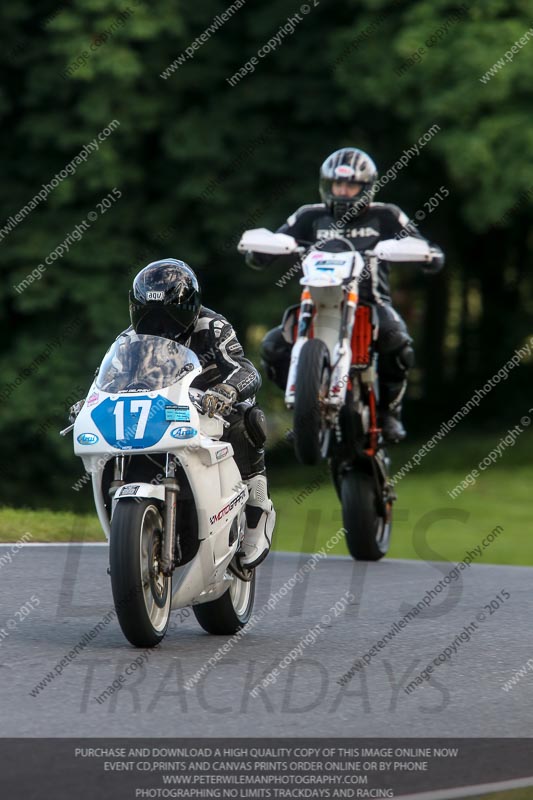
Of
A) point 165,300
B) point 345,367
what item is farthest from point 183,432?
point 345,367

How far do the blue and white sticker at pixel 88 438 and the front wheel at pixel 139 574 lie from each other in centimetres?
35

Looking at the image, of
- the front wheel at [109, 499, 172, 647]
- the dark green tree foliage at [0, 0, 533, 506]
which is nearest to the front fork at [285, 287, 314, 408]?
the front wheel at [109, 499, 172, 647]

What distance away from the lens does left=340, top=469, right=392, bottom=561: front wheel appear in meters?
10.7

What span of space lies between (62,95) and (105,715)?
1630 centimetres

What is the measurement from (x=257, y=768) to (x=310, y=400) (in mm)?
5005

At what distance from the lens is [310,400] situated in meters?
10.0

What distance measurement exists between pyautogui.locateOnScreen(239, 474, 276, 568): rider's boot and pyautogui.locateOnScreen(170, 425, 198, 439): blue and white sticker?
92 cm

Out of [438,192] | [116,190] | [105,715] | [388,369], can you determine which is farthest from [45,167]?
[105,715]

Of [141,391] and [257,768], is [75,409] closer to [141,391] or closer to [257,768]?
[141,391]

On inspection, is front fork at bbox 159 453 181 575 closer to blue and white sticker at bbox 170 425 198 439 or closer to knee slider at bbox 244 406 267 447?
blue and white sticker at bbox 170 425 198 439

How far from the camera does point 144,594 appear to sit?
645 centimetres

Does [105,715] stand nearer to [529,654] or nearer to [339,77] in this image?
[529,654]

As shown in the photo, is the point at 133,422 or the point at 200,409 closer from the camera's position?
the point at 133,422

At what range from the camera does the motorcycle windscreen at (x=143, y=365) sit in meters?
6.80
